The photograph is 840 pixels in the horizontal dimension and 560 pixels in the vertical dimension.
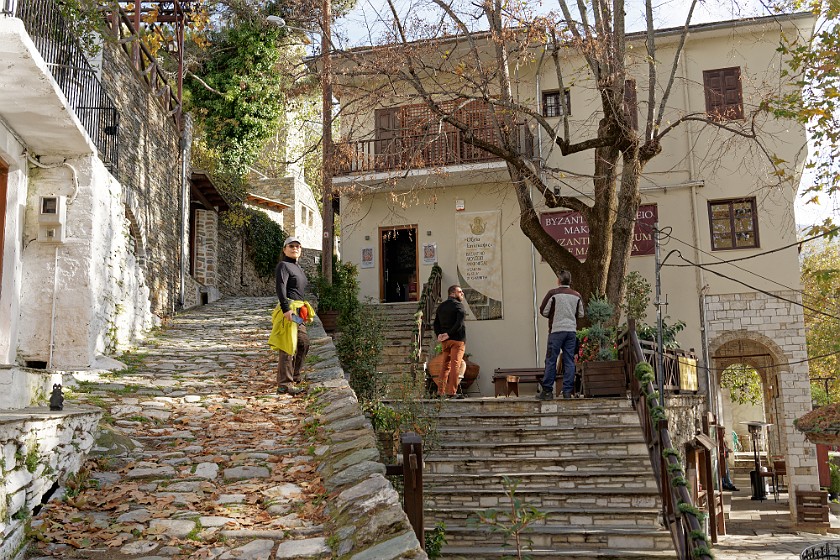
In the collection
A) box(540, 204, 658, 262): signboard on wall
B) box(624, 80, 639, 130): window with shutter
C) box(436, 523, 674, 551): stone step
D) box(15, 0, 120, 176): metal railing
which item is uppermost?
box(624, 80, 639, 130): window with shutter

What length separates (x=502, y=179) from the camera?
1786 centimetres

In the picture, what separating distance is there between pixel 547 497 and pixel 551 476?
0.99 feet

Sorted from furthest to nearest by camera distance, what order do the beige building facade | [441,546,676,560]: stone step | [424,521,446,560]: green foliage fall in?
the beige building facade, [441,546,676,560]: stone step, [424,521,446,560]: green foliage

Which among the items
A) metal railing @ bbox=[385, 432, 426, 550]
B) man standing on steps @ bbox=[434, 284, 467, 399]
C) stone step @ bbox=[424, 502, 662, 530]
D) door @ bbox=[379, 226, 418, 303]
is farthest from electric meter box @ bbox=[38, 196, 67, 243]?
door @ bbox=[379, 226, 418, 303]

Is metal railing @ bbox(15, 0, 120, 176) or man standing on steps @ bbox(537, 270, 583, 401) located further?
man standing on steps @ bbox(537, 270, 583, 401)

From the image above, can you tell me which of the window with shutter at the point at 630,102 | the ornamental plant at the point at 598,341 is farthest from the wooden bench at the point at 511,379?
the window with shutter at the point at 630,102

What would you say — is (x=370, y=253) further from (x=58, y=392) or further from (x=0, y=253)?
(x=58, y=392)

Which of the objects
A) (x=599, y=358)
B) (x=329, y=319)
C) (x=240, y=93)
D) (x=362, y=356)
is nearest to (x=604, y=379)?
(x=599, y=358)

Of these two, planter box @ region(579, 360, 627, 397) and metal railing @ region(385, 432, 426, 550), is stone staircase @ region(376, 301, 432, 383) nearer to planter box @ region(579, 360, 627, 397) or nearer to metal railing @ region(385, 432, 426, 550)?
planter box @ region(579, 360, 627, 397)

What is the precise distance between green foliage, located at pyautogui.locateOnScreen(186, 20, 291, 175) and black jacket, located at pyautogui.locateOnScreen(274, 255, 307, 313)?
13755 millimetres

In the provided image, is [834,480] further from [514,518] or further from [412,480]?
[412,480]

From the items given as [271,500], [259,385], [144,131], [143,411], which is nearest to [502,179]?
[144,131]

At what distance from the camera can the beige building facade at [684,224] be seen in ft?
54.1

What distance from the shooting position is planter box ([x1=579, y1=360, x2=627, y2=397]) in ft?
33.6
